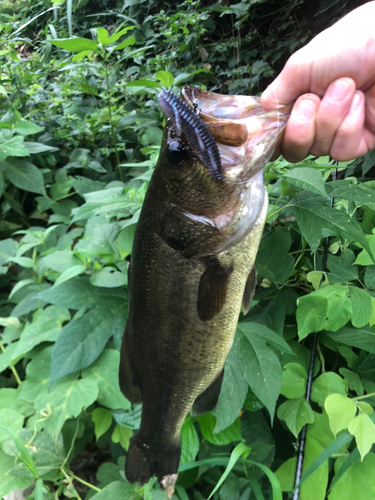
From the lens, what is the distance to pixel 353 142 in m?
0.81

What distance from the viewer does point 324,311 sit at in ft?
3.23

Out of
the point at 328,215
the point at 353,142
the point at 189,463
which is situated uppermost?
the point at 353,142

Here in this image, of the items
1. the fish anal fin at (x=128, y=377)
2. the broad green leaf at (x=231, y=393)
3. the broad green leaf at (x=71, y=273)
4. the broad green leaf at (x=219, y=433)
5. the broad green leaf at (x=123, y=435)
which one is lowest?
the broad green leaf at (x=123, y=435)

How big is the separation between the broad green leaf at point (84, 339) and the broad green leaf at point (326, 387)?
768mm

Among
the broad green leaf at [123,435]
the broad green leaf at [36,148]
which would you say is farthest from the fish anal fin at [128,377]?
the broad green leaf at [36,148]

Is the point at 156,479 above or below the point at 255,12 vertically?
below

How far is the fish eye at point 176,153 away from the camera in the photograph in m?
0.72

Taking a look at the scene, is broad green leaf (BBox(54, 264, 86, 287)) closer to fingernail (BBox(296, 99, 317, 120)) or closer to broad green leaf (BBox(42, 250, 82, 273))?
broad green leaf (BBox(42, 250, 82, 273))

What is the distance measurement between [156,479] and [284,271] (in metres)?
0.88

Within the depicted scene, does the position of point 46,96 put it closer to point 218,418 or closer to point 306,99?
point 306,99

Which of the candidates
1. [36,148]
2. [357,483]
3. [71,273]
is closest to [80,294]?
→ [71,273]

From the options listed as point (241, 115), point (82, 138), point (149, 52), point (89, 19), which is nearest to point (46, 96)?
point (82, 138)

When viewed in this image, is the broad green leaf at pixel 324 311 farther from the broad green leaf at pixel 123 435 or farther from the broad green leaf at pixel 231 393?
the broad green leaf at pixel 123 435

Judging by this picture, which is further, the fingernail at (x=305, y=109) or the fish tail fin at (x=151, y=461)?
the fish tail fin at (x=151, y=461)
